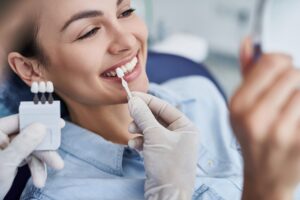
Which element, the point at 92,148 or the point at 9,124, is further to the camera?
the point at 92,148

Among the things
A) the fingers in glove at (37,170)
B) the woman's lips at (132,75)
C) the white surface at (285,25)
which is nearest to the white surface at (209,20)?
the white surface at (285,25)

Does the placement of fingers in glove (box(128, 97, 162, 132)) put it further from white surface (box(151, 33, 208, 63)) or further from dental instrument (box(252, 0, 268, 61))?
white surface (box(151, 33, 208, 63))

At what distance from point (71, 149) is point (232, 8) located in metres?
1.04

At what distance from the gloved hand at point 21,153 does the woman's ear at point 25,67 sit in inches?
3.4

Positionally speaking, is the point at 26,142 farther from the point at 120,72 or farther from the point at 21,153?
the point at 120,72

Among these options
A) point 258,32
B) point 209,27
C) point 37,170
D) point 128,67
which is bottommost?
point 209,27

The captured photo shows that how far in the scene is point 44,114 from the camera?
60 centimetres

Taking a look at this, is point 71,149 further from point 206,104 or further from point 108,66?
point 206,104

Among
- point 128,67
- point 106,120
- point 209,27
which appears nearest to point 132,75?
point 128,67

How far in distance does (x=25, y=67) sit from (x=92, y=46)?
11 centimetres

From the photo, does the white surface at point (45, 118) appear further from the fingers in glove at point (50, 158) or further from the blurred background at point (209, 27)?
the blurred background at point (209, 27)

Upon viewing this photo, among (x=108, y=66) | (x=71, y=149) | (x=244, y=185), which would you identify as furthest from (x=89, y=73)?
(x=244, y=185)

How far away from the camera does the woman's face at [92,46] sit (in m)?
0.65

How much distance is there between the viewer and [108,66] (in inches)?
27.0
